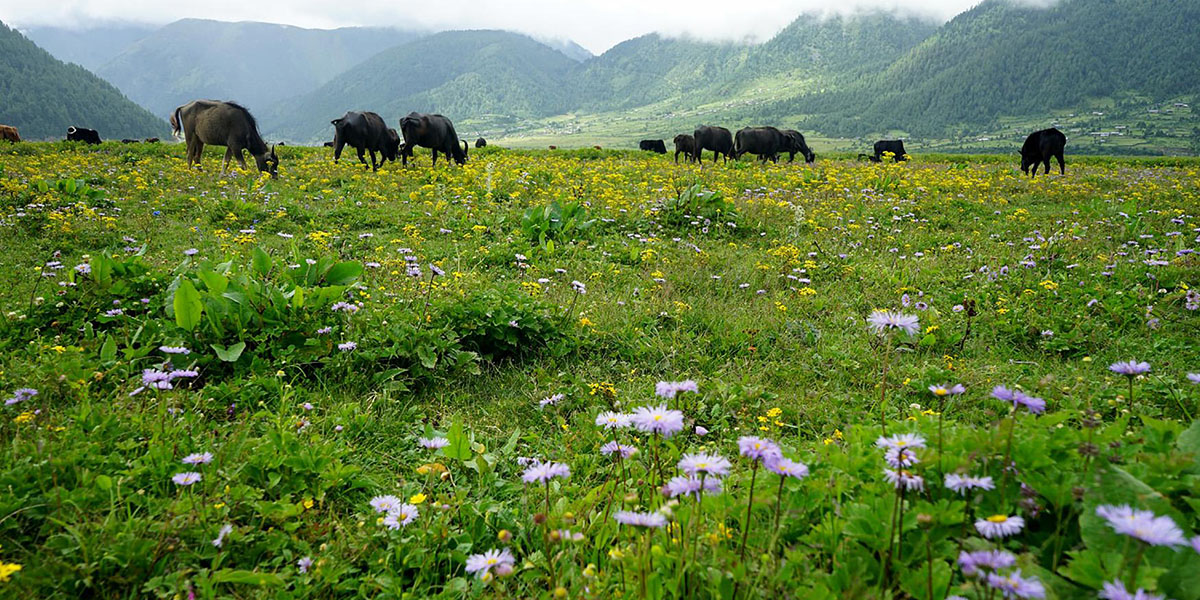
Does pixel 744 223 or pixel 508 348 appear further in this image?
pixel 744 223

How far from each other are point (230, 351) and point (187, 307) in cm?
45

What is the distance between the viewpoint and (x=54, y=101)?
146250 mm

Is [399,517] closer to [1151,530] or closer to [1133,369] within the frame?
[1151,530]

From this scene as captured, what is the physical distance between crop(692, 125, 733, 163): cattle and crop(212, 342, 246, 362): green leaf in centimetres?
2698

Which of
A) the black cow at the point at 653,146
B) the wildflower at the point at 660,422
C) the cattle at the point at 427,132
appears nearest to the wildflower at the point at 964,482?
the wildflower at the point at 660,422

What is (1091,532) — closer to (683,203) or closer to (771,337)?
(771,337)

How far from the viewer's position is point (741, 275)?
6.41 m

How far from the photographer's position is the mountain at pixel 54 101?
143 meters

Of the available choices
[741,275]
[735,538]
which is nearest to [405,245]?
[741,275]

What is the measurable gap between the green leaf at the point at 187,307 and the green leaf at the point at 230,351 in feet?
0.86

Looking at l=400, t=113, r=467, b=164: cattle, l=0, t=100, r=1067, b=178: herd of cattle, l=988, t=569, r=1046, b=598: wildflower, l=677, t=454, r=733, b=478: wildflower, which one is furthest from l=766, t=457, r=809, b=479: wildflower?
l=400, t=113, r=467, b=164: cattle

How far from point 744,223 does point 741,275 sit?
2.72 metres

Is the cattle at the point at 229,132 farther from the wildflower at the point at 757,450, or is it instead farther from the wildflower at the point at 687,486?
the wildflower at the point at 757,450

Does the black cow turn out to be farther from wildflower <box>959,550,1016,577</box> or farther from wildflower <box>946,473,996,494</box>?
wildflower <box>959,550,1016,577</box>
